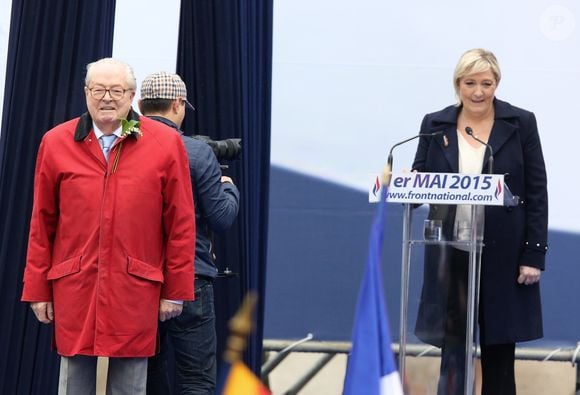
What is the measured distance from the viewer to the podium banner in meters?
3.46

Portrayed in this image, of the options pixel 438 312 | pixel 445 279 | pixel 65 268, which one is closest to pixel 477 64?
pixel 445 279

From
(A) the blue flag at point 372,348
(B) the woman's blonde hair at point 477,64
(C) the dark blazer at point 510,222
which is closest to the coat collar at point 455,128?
(C) the dark blazer at point 510,222

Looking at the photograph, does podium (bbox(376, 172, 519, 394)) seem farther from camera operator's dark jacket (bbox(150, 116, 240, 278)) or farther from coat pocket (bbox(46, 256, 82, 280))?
coat pocket (bbox(46, 256, 82, 280))

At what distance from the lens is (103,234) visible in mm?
3295

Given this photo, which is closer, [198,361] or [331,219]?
[198,361]

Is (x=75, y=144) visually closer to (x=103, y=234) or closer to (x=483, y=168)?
(x=103, y=234)

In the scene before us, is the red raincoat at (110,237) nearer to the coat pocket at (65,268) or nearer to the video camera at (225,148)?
the coat pocket at (65,268)

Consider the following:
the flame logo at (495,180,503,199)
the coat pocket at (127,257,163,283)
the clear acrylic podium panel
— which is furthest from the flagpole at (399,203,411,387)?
the coat pocket at (127,257,163,283)

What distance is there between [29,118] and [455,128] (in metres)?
1.58

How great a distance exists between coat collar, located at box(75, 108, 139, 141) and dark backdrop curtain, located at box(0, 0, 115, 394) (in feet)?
2.97

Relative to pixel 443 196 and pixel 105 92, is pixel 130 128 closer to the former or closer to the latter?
pixel 105 92

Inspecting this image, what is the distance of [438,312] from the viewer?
3721 mm

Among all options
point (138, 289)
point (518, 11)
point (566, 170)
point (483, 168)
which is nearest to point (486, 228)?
point (483, 168)

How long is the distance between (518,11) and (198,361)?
182 centimetres
